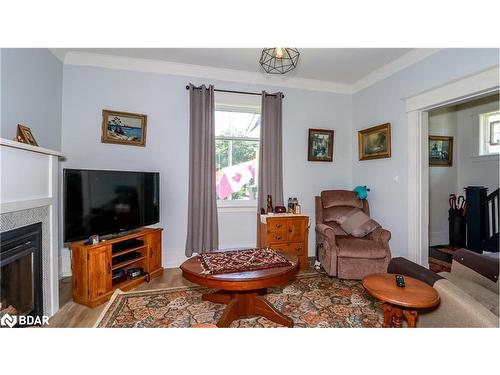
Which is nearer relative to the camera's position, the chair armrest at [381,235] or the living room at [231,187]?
the living room at [231,187]

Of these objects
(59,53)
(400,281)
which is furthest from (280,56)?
(59,53)

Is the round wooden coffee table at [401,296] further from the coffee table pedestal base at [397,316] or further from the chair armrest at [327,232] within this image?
the chair armrest at [327,232]

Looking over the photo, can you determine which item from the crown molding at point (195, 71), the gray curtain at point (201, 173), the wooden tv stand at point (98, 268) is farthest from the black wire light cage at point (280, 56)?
the wooden tv stand at point (98, 268)

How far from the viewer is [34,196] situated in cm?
184

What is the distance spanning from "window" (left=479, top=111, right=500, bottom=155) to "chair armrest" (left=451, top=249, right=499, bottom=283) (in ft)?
11.6

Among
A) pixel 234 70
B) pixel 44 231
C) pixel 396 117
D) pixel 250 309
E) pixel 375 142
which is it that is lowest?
pixel 250 309

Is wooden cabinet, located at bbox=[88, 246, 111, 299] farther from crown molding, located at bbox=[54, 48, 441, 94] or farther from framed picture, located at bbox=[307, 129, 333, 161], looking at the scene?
framed picture, located at bbox=[307, 129, 333, 161]

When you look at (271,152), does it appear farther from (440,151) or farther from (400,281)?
(440,151)

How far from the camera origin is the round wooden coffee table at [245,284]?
5.53ft

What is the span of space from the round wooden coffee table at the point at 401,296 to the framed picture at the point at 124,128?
3.00 m

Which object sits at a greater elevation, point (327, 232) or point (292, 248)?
point (327, 232)

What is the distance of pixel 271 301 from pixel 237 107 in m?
2.60
